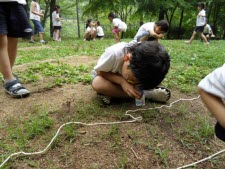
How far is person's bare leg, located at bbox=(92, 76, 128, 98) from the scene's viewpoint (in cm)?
214

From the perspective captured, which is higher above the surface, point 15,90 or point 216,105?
point 216,105

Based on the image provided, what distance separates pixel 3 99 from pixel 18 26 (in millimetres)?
704

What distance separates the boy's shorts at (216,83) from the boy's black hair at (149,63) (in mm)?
599

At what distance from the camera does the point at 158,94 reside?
2.20m

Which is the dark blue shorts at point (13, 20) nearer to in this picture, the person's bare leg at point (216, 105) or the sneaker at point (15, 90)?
the sneaker at point (15, 90)

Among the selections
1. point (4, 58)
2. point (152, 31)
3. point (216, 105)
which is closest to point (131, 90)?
point (216, 105)

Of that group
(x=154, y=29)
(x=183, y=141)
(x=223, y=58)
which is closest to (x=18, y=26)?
(x=183, y=141)

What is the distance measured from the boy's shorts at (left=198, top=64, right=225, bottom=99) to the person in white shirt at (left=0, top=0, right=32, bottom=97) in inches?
68.3

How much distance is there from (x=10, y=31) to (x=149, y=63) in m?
1.47

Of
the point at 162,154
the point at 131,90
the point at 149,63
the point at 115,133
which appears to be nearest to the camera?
the point at 162,154

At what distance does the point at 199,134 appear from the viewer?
1.76 m

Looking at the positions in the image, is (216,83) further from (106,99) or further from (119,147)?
(106,99)

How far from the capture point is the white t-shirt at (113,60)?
1962 mm

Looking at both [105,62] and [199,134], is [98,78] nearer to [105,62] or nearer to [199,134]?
[105,62]
